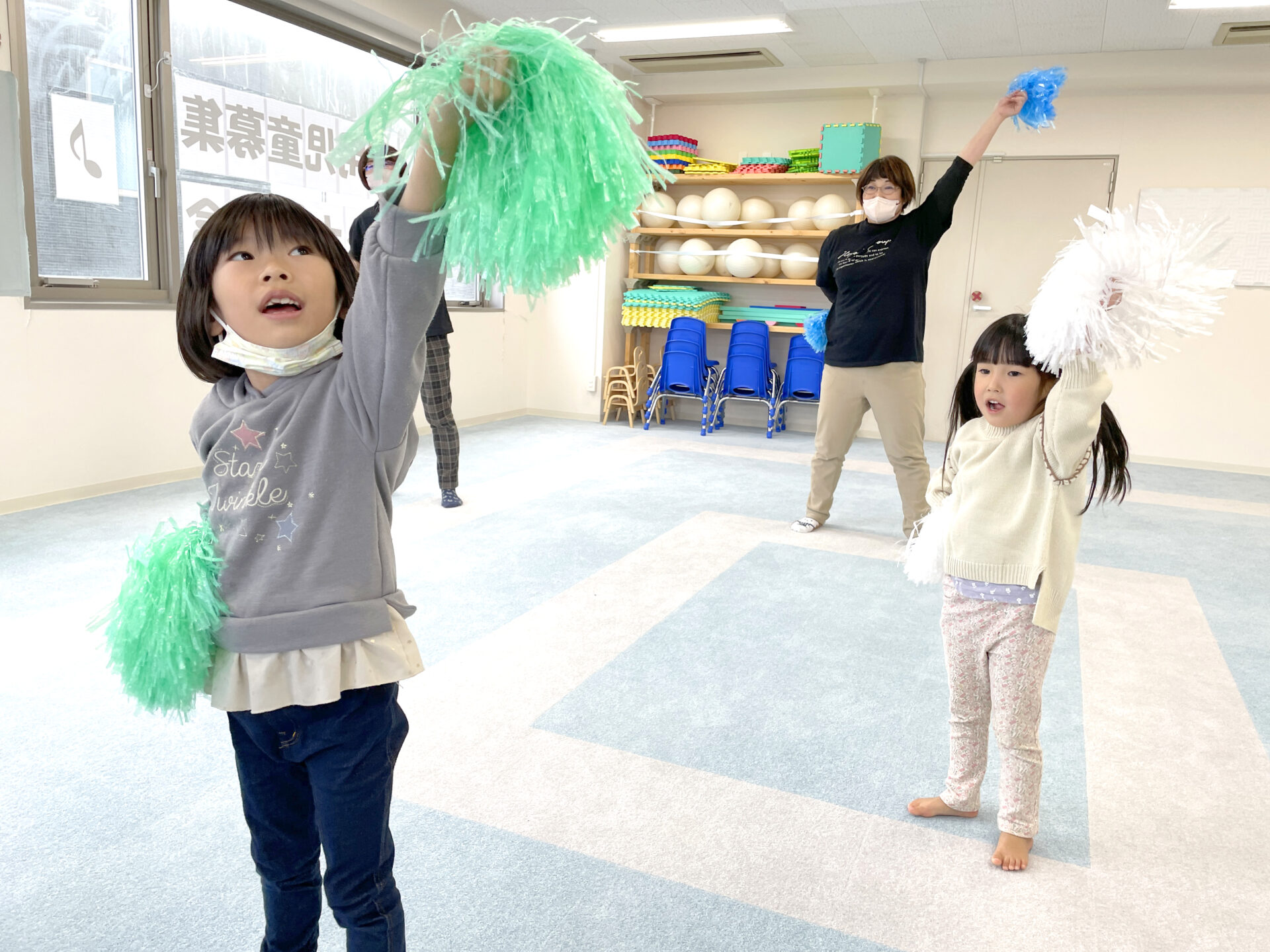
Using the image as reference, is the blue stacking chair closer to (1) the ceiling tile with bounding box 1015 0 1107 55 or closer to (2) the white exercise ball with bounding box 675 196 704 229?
(2) the white exercise ball with bounding box 675 196 704 229

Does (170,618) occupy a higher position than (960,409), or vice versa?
(960,409)

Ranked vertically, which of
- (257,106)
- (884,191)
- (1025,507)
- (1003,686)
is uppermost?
(257,106)

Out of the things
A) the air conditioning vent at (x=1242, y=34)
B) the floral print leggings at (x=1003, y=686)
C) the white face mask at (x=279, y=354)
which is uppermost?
the air conditioning vent at (x=1242, y=34)

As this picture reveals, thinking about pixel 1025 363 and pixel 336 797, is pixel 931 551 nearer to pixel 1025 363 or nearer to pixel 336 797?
pixel 1025 363

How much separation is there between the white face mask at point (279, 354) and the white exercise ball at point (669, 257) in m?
6.43

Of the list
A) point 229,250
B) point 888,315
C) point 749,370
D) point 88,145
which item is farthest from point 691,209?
point 229,250

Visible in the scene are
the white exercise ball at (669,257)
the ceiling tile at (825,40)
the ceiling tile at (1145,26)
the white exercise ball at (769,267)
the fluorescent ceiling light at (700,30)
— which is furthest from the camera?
the white exercise ball at (669,257)

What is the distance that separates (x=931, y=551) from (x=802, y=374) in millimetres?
5265

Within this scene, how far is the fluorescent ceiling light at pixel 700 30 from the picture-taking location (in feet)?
18.5

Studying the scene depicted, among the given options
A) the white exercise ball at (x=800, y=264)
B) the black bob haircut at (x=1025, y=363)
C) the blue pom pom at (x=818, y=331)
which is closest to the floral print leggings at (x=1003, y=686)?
the black bob haircut at (x=1025, y=363)

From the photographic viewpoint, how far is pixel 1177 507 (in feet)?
15.5

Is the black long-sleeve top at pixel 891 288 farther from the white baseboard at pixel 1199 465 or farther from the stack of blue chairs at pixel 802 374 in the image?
the white baseboard at pixel 1199 465

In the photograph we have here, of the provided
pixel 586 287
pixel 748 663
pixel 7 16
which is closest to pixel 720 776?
pixel 748 663

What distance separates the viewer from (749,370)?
6.72 metres
